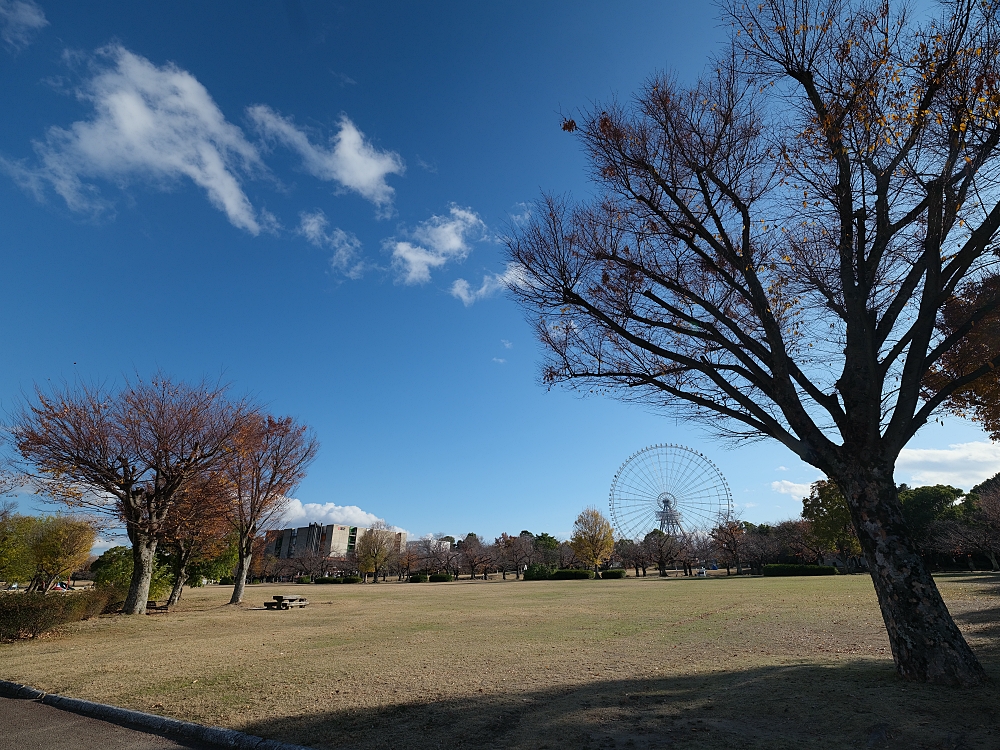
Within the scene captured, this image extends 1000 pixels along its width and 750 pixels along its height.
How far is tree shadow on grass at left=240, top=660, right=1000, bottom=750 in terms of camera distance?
4.58 metres

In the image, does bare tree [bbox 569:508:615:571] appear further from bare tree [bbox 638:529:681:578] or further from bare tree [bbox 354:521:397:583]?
bare tree [bbox 354:521:397:583]

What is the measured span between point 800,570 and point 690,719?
49.1 m

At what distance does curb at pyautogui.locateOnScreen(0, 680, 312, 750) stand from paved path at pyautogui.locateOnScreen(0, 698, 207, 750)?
0.09 meters

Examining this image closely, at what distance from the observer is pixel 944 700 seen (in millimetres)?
5180

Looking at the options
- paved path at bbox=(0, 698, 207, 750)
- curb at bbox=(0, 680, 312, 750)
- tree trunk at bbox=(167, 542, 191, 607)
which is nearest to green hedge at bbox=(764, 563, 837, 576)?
tree trunk at bbox=(167, 542, 191, 607)

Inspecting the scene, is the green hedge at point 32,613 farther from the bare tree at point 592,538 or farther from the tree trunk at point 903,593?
the bare tree at point 592,538

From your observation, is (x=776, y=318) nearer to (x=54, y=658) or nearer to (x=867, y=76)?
(x=867, y=76)

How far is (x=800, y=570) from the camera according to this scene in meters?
45.1

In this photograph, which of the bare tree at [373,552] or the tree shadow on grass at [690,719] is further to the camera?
the bare tree at [373,552]

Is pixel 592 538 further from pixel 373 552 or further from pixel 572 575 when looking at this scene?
pixel 373 552

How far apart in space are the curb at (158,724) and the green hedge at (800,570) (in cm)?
5085

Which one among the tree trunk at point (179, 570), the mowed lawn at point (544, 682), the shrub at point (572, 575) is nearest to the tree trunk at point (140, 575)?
the mowed lawn at point (544, 682)

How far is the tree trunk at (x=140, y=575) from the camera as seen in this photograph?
703 inches

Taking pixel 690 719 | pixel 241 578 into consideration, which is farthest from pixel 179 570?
pixel 690 719
